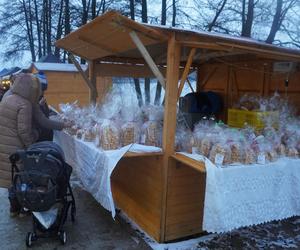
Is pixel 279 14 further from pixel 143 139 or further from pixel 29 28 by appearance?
pixel 29 28

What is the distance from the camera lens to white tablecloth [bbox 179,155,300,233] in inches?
109

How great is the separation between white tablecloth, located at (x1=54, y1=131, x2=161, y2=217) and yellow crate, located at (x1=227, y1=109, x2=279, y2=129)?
146cm

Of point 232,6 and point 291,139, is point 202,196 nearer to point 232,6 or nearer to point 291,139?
point 291,139

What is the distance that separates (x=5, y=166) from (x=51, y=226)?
87cm

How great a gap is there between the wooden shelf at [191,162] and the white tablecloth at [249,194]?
0.16ft

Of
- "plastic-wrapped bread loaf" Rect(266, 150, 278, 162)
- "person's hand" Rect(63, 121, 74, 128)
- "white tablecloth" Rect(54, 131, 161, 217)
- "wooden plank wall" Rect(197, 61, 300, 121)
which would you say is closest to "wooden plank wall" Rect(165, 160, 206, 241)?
"white tablecloth" Rect(54, 131, 161, 217)

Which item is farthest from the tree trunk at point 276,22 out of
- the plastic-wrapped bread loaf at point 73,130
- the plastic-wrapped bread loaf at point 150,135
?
the plastic-wrapped bread loaf at point 150,135

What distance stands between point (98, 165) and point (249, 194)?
1.45 m

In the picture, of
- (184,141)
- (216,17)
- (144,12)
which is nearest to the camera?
(184,141)

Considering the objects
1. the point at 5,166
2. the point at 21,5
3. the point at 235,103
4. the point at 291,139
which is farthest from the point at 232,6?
the point at 21,5

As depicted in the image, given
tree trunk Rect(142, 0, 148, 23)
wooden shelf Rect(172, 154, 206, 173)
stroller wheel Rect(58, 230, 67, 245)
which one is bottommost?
stroller wheel Rect(58, 230, 67, 245)

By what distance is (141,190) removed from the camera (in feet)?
12.3

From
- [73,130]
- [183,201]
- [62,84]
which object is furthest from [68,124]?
[62,84]

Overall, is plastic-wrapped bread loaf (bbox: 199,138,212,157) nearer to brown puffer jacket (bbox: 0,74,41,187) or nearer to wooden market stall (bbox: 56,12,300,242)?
wooden market stall (bbox: 56,12,300,242)
